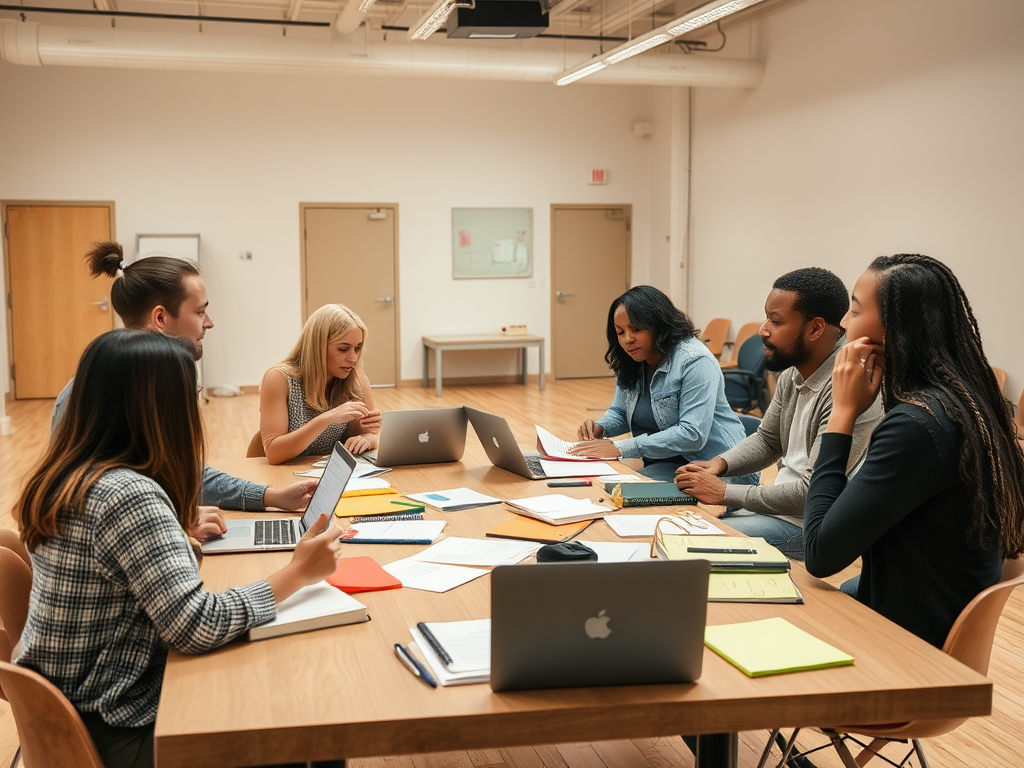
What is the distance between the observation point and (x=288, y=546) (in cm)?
212

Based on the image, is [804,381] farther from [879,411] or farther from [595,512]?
[595,512]

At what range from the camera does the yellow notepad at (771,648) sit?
57.6 inches

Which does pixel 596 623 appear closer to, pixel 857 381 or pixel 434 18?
pixel 857 381

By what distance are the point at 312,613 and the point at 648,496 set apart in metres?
1.15

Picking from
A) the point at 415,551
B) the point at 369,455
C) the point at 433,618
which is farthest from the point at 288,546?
the point at 369,455

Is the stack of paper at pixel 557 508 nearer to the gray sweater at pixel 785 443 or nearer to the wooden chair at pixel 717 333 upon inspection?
the gray sweater at pixel 785 443

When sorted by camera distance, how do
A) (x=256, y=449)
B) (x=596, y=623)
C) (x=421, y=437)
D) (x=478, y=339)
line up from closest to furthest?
(x=596, y=623)
(x=421, y=437)
(x=256, y=449)
(x=478, y=339)

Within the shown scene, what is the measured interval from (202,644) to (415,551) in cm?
68

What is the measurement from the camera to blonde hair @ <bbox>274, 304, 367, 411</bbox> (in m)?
3.36

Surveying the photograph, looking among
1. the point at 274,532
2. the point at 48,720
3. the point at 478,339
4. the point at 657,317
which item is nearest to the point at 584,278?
the point at 478,339

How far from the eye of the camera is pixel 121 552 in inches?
58.1

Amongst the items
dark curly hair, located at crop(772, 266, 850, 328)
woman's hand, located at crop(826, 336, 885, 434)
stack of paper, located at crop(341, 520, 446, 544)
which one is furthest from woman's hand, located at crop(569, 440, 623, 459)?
woman's hand, located at crop(826, 336, 885, 434)

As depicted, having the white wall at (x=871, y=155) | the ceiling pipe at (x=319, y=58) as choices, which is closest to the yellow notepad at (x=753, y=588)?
the white wall at (x=871, y=155)

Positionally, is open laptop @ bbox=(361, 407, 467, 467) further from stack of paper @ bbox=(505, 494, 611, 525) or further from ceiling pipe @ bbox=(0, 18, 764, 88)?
ceiling pipe @ bbox=(0, 18, 764, 88)
